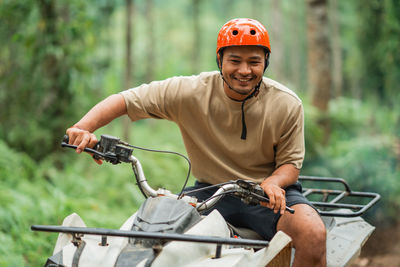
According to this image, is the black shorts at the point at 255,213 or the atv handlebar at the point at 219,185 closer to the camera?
the atv handlebar at the point at 219,185

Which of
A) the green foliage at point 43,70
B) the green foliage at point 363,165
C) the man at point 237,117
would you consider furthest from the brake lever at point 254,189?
the green foliage at point 43,70

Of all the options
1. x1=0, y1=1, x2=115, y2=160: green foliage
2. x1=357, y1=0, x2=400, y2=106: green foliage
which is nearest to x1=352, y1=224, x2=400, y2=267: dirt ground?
x1=357, y1=0, x2=400, y2=106: green foliage

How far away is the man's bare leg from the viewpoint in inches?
118

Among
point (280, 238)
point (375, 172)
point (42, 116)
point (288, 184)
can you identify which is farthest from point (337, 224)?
point (42, 116)

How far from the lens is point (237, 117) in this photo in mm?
3432

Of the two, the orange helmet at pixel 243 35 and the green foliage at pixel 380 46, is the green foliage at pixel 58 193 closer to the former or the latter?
the orange helmet at pixel 243 35

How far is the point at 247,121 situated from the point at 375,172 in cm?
597

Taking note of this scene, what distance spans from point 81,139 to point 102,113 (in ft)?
1.42

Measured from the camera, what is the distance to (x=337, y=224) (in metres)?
4.02

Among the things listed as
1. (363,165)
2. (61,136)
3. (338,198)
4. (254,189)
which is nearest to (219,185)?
(254,189)

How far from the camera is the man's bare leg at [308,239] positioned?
3002mm

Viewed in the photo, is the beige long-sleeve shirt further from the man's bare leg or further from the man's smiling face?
the man's bare leg

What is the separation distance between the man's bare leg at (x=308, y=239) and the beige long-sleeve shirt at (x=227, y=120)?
0.51 meters

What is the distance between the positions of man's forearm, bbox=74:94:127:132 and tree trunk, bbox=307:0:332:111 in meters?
8.08
